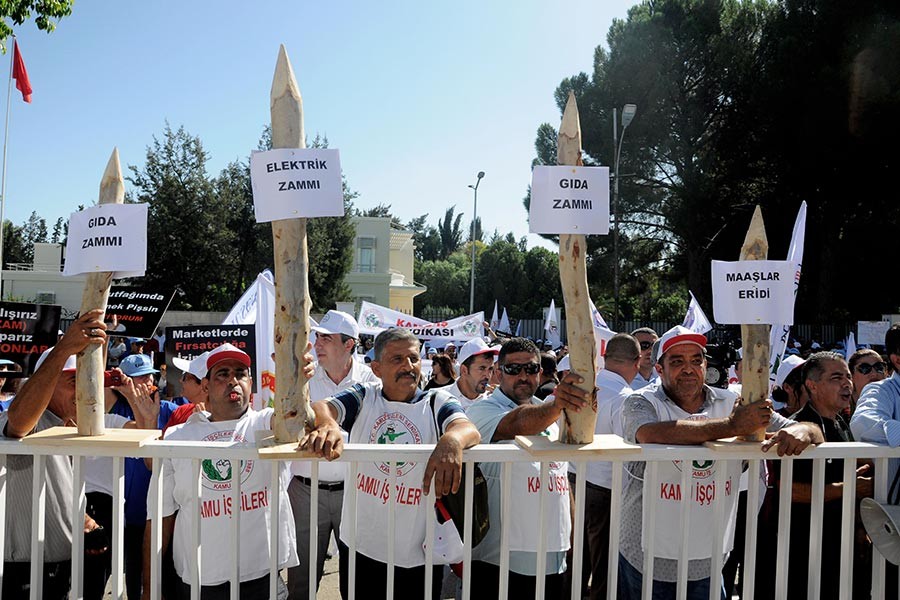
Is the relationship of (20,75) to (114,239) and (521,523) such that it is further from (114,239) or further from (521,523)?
(521,523)

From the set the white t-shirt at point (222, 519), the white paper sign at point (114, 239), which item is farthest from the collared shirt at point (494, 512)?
the white paper sign at point (114, 239)

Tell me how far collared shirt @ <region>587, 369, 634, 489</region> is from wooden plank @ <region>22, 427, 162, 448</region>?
2524 millimetres

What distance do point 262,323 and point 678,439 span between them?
A: 3990 mm

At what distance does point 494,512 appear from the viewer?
10.7ft

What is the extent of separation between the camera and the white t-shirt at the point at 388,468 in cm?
293

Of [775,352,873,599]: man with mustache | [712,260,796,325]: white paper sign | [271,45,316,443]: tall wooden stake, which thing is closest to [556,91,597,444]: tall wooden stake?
[712,260,796,325]: white paper sign

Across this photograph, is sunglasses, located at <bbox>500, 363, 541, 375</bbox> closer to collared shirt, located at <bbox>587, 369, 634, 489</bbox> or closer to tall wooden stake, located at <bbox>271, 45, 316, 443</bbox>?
collared shirt, located at <bbox>587, 369, 634, 489</bbox>

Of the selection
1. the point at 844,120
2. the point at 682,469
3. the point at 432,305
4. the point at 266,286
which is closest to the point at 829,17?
the point at 844,120

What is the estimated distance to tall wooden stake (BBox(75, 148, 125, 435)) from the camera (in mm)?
2779

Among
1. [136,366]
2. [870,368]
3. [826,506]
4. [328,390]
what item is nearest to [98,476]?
[136,366]

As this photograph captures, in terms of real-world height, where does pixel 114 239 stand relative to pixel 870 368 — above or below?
above

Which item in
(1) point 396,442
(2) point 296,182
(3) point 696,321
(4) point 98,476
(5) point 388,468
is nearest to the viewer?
(2) point 296,182

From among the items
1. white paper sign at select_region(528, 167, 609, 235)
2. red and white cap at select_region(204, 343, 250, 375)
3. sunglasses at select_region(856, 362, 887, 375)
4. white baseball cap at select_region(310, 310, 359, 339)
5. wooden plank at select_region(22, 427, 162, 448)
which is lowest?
wooden plank at select_region(22, 427, 162, 448)

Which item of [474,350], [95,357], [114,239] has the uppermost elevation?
[114,239]
